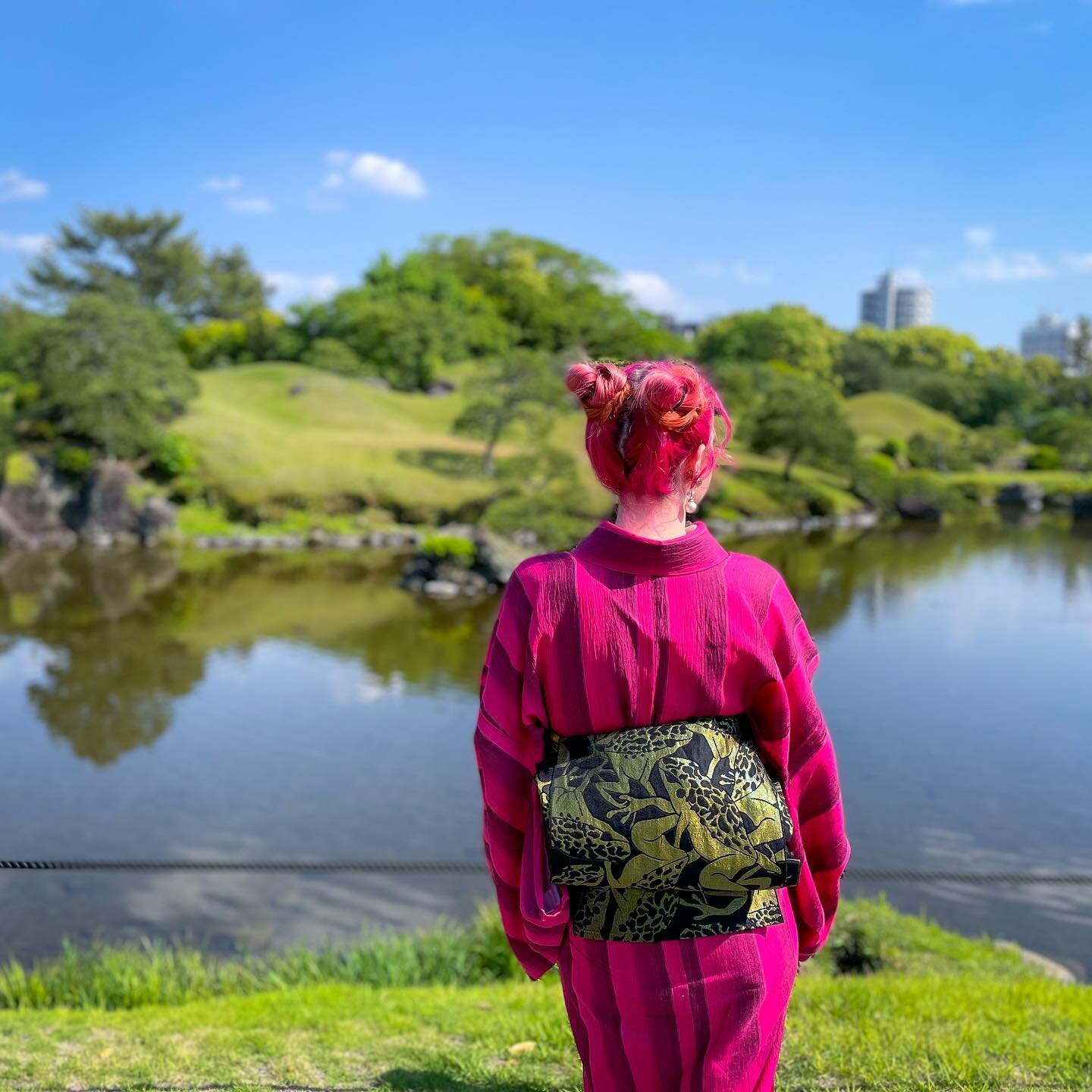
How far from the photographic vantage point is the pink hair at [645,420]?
162 centimetres

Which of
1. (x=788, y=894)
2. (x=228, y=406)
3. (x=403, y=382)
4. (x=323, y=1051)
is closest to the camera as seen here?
(x=788, y=894)

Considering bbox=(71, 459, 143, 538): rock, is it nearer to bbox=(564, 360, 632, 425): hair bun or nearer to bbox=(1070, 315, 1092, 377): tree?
bbox=(564, 360, 632, 425): hair bun

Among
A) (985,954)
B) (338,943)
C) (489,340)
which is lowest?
(338,943)

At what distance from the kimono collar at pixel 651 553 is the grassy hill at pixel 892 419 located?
4369 centimetres

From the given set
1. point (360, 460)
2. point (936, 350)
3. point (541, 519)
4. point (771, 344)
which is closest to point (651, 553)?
point (541, 519)

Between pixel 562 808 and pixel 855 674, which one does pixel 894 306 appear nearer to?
pixel 855 674

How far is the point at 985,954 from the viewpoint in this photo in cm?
A: 464

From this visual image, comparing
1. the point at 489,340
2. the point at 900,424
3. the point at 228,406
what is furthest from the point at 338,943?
the point at 900,424

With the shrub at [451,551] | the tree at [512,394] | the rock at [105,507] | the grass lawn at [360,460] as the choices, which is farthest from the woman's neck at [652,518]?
the rock at [105,507]

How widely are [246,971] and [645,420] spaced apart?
3928 mm

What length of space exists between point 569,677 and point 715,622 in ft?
0.78

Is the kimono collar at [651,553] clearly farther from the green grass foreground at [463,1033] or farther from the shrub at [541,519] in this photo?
the shrub at [541,519]

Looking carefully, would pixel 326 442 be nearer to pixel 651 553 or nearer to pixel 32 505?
pixel 32 505

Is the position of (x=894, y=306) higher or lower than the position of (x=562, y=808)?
higher
